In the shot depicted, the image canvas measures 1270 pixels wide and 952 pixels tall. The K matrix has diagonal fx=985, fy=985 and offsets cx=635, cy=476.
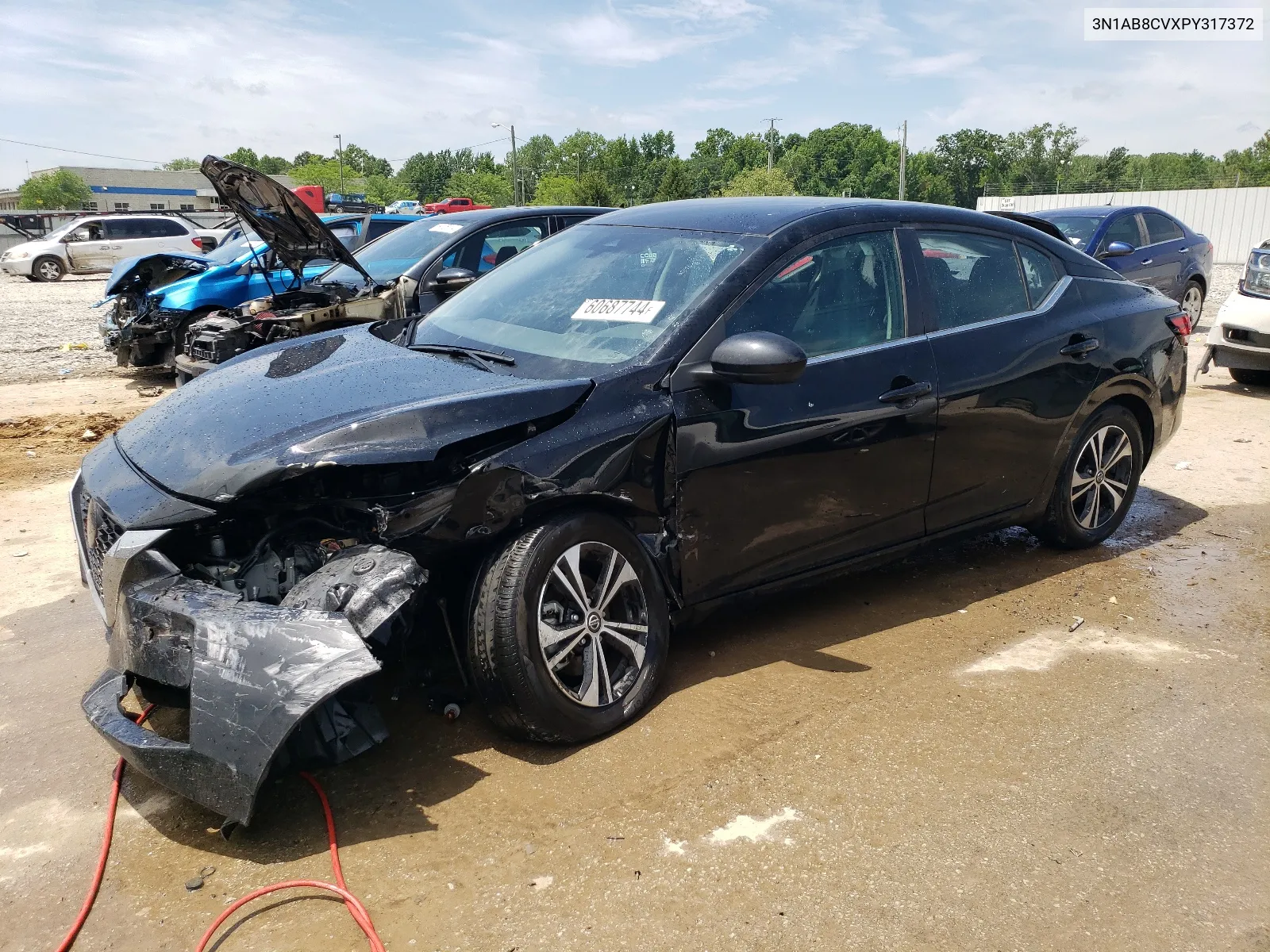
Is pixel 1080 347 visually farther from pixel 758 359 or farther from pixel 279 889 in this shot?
pixel 279 889

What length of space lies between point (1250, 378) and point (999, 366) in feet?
25.3

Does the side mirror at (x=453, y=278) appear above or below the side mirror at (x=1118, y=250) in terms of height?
below

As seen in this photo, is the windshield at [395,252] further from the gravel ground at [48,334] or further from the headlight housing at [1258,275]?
the headlight housing at [1258,275]

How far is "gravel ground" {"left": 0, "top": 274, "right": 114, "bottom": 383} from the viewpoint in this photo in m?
11.3

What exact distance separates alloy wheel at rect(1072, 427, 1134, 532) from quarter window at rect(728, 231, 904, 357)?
1.55 meters

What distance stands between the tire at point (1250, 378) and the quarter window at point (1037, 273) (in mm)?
6709

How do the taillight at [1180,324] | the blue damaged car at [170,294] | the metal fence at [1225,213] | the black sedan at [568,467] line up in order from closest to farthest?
1. the black sedan at [568,467]
2. the taillight at [1180,324]
3. the blue damaged car at [170,294]
4. the metal fence at [1225,213]

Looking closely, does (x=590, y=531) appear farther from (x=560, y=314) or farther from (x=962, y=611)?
(x=962, y=611)

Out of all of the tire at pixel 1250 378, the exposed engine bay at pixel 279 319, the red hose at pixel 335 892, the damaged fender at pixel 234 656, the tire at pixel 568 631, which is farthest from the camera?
the tire at pixel 1250 378

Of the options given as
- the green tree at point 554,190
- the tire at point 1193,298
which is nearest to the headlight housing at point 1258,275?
the tire at point 1193,298

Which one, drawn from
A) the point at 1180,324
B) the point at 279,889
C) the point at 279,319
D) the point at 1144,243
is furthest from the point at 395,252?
the point at 1144,243

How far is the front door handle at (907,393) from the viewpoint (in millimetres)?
3939

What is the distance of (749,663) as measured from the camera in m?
3.90

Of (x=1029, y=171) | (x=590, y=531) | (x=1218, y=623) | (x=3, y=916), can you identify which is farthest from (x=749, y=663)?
(x=1029, y=171)
